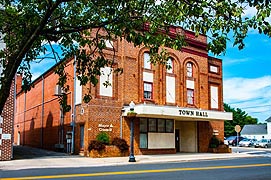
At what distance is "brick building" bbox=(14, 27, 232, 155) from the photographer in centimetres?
2747

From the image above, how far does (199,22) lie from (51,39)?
2653mm

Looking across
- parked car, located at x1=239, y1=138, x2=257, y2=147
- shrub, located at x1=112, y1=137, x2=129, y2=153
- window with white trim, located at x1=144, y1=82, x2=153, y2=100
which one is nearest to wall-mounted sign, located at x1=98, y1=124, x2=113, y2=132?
shrub, located at x1=112, y1=137, x2=129, y2=153

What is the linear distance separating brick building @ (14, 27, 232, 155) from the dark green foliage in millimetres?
713

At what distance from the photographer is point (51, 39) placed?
6.80 m

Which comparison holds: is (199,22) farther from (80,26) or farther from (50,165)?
(50,165)

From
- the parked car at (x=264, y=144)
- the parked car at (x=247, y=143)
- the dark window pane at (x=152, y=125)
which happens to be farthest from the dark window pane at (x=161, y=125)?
the parked car at (x=247, y=143)

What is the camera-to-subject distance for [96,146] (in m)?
25.4

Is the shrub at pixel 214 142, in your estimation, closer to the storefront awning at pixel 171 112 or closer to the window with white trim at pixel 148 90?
the storefront awning at pixel 171 112

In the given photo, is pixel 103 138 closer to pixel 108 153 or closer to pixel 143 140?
pixel 108 153

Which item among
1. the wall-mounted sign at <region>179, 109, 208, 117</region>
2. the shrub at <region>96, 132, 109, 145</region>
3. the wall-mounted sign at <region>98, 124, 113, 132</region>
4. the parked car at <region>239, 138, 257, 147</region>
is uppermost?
the wall-mounted sign at <region>179, 109, 208, 117</region>

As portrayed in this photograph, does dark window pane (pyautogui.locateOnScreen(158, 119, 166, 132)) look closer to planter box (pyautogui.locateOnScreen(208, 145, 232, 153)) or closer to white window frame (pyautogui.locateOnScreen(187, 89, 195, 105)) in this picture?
white window frame (pyautogui.locateOnScreen(187, 89, 195, 105))

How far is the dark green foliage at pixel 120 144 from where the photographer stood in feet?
87.8

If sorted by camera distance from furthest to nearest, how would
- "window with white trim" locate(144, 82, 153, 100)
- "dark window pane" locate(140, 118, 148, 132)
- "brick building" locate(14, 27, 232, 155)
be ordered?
"window with white trim" locate(144, 82, 153, 100) → "dark window pane" locate(140, 118, 148, 132) → "brick building" locate(14, 27, 232, 155)

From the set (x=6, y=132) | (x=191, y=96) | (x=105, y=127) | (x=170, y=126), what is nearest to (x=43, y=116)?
(x=105, y=127)
